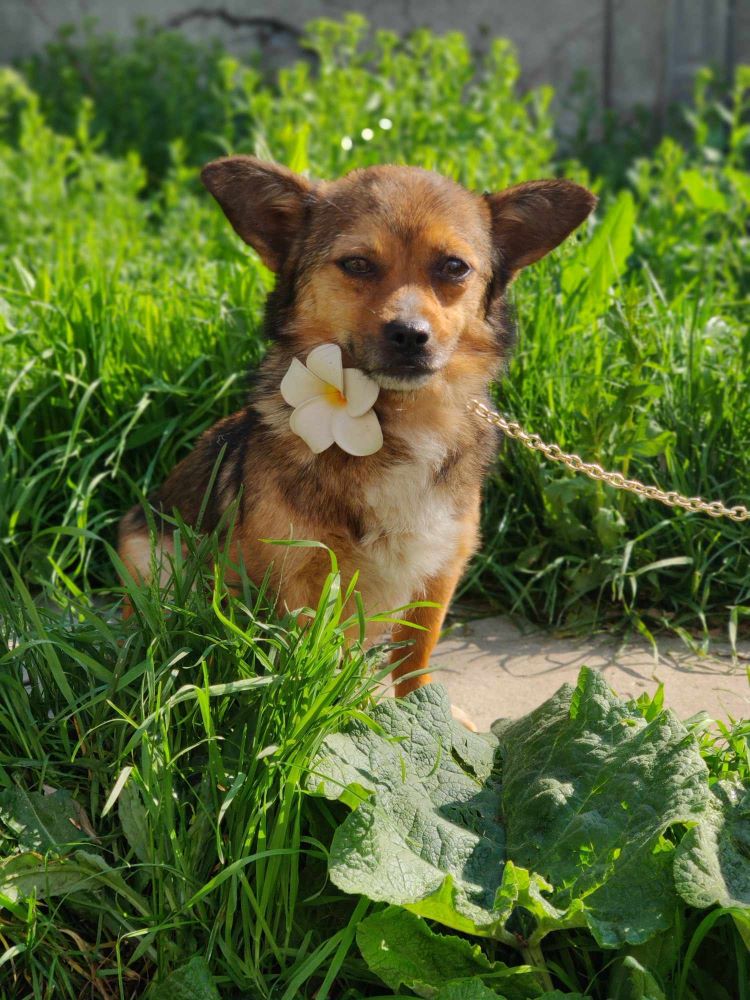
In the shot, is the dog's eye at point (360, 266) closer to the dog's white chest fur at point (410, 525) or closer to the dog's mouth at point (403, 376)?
the dog's mouth at point (403, 376)

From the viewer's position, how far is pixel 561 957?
80.7 inches

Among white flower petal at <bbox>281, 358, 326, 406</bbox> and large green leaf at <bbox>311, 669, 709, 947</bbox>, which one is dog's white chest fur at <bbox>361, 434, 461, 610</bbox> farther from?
large green leaf at <bbox>311, 669, 709, 947</bbox>

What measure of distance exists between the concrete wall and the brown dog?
544cm

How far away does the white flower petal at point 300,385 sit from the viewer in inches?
101

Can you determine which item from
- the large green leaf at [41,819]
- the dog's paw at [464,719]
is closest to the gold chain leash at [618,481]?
the dog's paw at [464,719]

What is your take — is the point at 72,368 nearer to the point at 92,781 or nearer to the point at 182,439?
the point at 182,439

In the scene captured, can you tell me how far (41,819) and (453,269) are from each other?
57.4 inches

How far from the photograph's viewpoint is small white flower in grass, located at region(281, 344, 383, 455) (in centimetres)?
254

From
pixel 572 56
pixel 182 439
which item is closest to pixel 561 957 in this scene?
pixel 182 439

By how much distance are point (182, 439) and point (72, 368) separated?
40 cm

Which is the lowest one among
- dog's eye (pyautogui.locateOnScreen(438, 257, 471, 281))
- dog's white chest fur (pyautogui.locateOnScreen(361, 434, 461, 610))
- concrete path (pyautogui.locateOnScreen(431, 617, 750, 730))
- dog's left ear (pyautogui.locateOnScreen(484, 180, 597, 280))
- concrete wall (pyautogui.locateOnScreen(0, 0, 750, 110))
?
concrete path (pyautogui.locateOnScreen(431, 617, 750, 730))

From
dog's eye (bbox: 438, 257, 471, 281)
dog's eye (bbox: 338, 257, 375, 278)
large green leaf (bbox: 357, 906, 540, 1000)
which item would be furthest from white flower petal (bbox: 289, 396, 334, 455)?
large green leaf (bbox: 357, 906, 540, 1000)

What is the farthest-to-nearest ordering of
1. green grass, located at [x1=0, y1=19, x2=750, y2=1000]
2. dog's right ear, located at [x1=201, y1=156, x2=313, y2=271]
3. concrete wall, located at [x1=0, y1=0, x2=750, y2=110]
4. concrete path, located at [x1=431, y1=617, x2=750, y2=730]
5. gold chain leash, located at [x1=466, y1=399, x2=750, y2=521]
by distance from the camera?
concrete wall, located at [x1=0, y1=0, x2=750, y2=110], concrete path, located at [x1=431, y1=617, x2=750, y2=730], dog's right ear, located at [x1=201, y1=156, x2=313, y2=271], gold chain leash, located at [x1=466, y1=399, x2=750, y2=521], green grass, located at [x1=0, y1=19, x2=750, y2=1000]

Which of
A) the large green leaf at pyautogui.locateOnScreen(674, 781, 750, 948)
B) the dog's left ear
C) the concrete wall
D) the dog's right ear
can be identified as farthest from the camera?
the concrete wall
